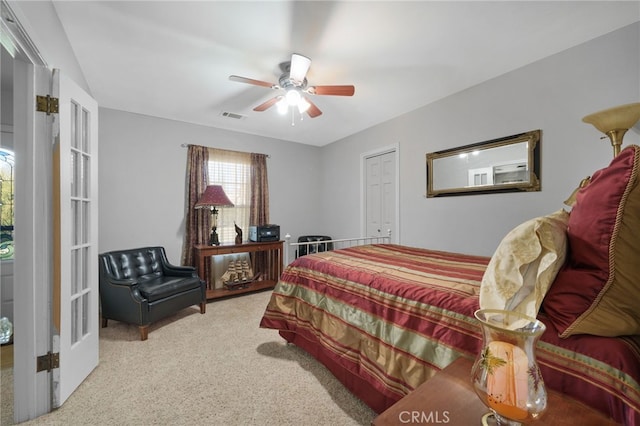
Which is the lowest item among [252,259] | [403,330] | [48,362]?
[48,362]

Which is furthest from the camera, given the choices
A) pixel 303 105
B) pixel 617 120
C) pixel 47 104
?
pixel 303 105

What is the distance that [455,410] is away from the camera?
694mm

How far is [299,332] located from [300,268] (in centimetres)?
50

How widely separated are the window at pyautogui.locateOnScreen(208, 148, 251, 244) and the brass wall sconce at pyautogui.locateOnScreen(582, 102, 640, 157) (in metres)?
3.97

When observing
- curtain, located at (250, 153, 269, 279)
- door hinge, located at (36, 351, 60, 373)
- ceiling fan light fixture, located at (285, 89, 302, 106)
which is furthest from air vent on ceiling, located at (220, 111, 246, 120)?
door hinge, located at (36, 351, 60, 373)

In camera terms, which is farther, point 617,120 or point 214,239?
point 214,239

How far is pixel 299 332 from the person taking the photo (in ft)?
6.67

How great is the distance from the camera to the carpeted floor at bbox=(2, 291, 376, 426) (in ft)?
4.90

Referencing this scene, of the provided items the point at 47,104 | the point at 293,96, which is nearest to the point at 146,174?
the point at 47,104

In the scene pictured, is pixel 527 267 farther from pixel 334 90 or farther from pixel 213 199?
pixel 213 199

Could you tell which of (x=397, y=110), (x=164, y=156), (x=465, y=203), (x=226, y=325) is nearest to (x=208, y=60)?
(x=164, y=156)

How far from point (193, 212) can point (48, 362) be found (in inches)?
94.6

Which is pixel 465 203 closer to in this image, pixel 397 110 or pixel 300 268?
pixel 397 110
